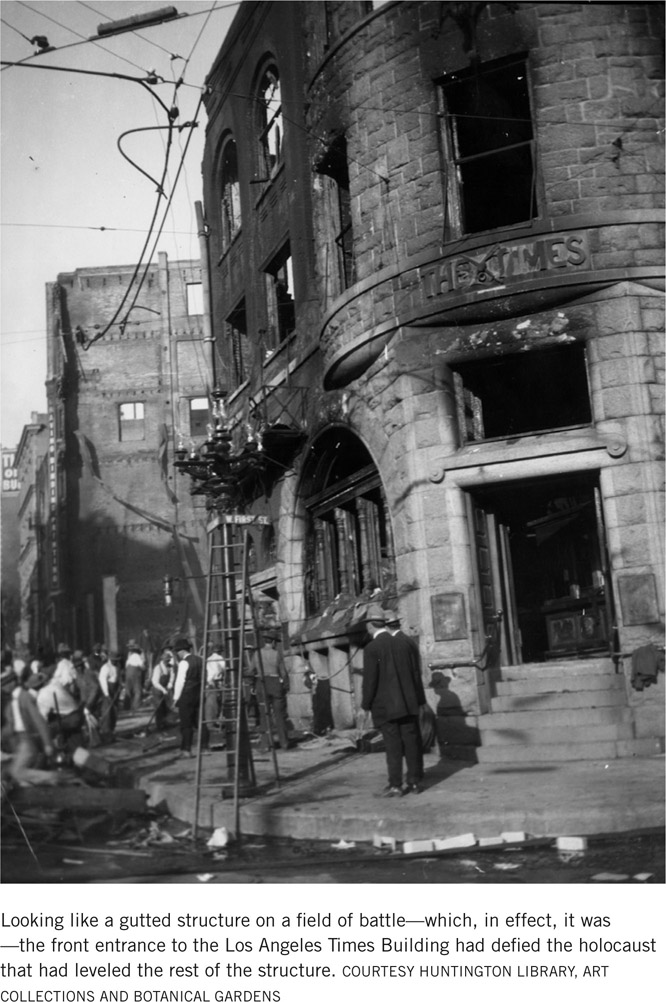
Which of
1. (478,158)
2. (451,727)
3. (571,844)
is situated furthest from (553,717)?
(478,158)

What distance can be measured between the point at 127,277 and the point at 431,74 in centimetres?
432

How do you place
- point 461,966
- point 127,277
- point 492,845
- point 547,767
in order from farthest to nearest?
point 127,277 < point 547,767 < point 492,845 < point 461,966

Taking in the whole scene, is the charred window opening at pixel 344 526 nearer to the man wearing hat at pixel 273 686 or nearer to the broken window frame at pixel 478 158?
the man wearing hat at pixel 273 686

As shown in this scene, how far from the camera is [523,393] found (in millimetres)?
10820

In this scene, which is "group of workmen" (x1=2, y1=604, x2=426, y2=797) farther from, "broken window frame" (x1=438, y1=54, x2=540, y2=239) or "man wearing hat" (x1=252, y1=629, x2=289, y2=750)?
"broken window frame" (x1=438, y1=54, x2=540, y2=239)

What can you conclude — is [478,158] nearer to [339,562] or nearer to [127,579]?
[339,562]

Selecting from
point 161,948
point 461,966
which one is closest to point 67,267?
point 161,948

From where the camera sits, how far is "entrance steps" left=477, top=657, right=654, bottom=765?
9.34 m

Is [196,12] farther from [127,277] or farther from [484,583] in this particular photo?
[484,583]

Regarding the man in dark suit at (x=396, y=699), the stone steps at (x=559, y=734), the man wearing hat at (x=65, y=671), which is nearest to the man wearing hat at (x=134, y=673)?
the man wearing hat at (x=65, y=671)

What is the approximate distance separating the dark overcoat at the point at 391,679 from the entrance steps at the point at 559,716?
1442 millimetres

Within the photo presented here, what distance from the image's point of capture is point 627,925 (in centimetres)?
613

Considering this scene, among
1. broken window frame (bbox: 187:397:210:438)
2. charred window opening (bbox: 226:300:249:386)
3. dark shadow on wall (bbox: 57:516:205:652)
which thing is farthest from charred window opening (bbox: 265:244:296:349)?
dark shadow on wall (bbox: 57:516:205:652)

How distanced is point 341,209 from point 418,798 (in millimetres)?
8432
